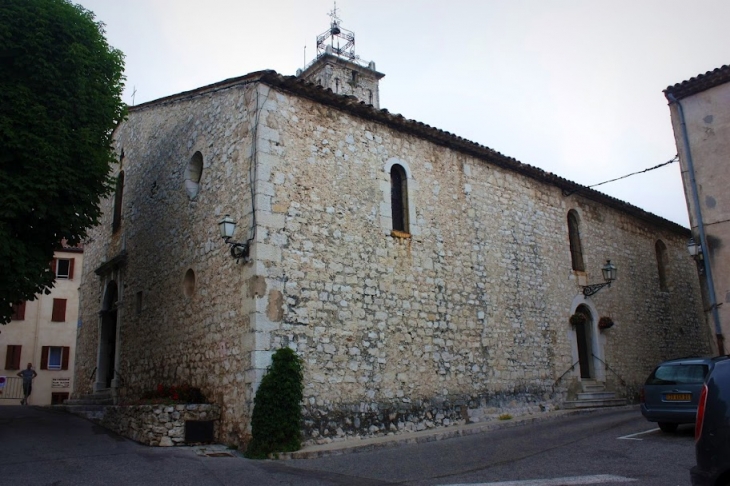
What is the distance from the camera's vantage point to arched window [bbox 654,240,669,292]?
21.0 metres

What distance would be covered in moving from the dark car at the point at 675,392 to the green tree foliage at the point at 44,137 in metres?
11.1

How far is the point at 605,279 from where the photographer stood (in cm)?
1673

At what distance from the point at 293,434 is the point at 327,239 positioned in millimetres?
3637

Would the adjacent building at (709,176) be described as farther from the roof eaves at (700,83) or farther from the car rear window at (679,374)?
the car rear window at (679,374)

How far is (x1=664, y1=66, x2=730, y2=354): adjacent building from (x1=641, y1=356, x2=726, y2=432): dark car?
175 inches

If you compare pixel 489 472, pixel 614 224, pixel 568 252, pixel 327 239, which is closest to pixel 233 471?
pixel 489 472

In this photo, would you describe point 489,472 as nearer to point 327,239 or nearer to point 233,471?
point 233,471

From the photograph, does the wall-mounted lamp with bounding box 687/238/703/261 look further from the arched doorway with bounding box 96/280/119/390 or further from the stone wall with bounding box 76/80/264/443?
the arched doorway with bounding box 96/280/119/390

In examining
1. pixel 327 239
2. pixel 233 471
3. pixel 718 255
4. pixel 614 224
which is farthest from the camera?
pixel 614 224

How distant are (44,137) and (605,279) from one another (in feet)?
46.3

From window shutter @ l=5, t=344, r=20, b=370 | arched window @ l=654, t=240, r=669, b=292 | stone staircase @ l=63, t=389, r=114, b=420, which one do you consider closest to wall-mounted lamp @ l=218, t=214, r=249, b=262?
stone staircase @ l=63, t=389, r=114, b=420

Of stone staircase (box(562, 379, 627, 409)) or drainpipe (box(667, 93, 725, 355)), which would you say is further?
stone staircase (box(562, 379, 627, 409))

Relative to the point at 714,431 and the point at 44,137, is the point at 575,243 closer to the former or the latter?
the point at 44,137

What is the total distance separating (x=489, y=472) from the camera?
7.49 meters
